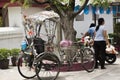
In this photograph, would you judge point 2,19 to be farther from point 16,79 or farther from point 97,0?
point 16,79

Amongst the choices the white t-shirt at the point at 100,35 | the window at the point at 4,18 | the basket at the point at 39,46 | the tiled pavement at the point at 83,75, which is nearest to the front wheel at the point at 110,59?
the tiled pavement at the point at 83,75

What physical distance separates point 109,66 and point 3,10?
23.9 ft

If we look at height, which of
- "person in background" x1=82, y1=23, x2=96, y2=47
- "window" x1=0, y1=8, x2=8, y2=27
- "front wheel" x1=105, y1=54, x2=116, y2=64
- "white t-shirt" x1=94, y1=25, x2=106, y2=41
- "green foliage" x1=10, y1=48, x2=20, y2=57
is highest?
"window" x1=0, y1=8, x2=8, y2=27

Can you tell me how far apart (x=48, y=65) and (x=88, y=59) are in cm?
203

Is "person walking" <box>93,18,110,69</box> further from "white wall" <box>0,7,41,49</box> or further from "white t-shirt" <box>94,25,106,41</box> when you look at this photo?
"white wall" <box>0,7,41,49</box>

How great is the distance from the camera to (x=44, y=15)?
11.9 meters

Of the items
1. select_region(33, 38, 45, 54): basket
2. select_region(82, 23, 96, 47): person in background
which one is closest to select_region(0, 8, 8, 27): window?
select_region(82, 23, 96, 47): person in background

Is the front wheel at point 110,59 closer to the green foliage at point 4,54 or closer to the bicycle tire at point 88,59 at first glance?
the bicycle tire at point 88,59

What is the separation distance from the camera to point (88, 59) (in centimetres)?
1259

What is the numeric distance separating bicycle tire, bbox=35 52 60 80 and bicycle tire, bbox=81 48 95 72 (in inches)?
60.3

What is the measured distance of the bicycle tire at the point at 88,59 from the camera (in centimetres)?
1234

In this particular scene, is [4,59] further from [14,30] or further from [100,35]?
[100,35]

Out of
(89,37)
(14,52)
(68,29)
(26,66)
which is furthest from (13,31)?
(26,66)

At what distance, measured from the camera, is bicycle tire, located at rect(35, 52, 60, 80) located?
10669 mm
